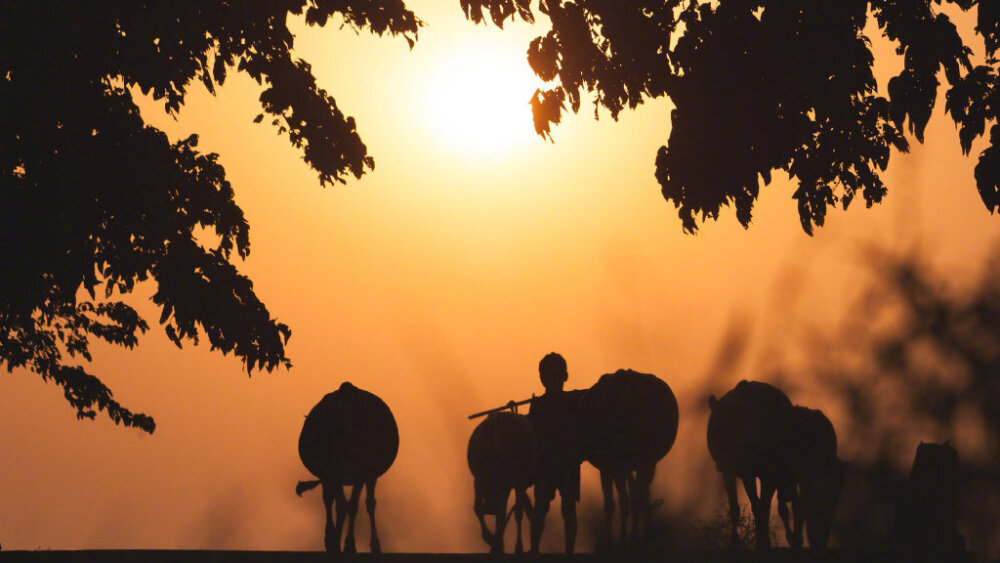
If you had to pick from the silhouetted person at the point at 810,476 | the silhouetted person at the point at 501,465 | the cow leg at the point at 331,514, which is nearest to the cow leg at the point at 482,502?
the silhouetted person at the point at 501,465

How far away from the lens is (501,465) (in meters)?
15.2

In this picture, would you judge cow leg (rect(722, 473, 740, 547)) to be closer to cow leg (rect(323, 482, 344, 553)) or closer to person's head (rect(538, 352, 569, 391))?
person's head (rect(538, 352, 569, 391))

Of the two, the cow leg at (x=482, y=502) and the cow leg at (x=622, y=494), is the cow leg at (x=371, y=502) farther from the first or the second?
the cow leg at (x=622, y=494)

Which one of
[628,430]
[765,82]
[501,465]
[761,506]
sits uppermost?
[765,82]

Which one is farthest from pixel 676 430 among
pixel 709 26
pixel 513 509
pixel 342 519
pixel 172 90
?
pixel 172 90

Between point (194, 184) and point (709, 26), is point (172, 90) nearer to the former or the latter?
point (194, 184)

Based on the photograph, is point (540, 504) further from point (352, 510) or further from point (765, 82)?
point (765, 82)

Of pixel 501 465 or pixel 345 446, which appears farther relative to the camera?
pixel 501 465

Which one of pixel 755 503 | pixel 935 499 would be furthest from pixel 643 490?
pixel 935 499

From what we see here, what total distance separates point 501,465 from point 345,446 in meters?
2.13

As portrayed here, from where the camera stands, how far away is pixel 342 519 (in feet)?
48.1

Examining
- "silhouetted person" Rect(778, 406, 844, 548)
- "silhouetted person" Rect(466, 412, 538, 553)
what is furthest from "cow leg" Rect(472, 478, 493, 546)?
"silhouetted person" Rect(778, 406, 844, 548)

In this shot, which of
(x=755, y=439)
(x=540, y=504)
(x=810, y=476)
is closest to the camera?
(x=755, y=439)

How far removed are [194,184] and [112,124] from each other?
1.91 m
